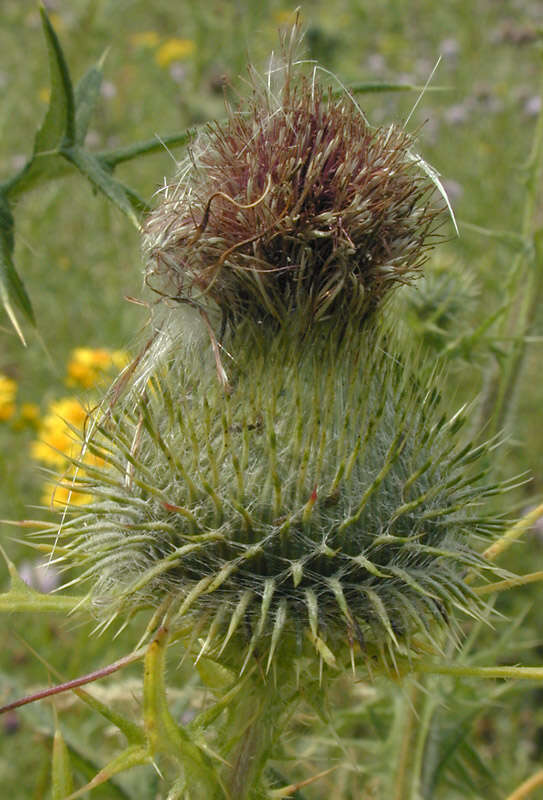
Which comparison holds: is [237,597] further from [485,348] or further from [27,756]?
[27,756]

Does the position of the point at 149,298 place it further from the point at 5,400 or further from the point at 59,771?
the point at 5,400

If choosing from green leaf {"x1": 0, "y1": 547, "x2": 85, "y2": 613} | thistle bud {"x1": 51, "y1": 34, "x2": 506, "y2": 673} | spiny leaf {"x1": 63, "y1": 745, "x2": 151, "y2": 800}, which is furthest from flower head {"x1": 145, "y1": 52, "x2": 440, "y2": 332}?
spiny leaf {"x1": 63, "y1": 745, "x2": 151, "y2": 800}

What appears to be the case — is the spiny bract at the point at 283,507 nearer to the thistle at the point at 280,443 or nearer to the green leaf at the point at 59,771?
the thistle at the point at 280,443

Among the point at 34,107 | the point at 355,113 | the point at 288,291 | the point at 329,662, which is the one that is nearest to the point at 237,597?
the point at 329,662

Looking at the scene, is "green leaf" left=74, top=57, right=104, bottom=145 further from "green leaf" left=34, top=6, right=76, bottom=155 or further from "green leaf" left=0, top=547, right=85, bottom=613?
"green leaf" left=0, top=547, right=85, bottom=613

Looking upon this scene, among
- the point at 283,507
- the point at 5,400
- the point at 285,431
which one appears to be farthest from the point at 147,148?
the point at 5,400

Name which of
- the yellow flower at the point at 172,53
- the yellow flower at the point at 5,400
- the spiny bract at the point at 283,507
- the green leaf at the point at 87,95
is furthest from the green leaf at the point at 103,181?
the yellow flower at the point at 172,53

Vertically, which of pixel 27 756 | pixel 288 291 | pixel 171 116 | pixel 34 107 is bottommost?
pixel 27 756
